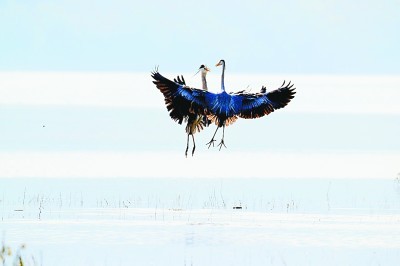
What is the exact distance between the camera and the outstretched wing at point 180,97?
2322 centimetres

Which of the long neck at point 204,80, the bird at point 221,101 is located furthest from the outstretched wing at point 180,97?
the long neck at point 204,80

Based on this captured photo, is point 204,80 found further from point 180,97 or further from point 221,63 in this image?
point 180,97

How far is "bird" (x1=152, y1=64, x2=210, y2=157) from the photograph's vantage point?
23516 millimetres

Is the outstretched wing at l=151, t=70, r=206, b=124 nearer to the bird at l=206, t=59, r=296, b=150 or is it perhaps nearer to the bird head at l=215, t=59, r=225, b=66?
the bird at l=206, t=59, r=296, b=150

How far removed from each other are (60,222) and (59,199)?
1013 centimetres

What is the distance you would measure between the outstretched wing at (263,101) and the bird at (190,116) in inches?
37.9

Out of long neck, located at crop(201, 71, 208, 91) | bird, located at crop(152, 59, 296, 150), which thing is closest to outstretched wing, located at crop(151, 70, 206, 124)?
bird, located at crop(152, 59, 296, 150)

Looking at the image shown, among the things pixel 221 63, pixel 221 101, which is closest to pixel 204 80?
pixel 221 63

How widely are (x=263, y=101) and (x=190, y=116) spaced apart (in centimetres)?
154

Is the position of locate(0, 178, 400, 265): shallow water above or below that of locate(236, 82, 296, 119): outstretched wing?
below

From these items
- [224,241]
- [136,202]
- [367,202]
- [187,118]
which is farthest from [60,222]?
[367,202]

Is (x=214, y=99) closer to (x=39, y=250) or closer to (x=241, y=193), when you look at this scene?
→ (x=39, y=250)

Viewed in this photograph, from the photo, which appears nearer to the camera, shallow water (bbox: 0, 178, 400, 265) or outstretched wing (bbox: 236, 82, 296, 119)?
shallow water (bbox: 0, 178, 400, 265)

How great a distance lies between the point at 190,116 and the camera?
79.5ft
